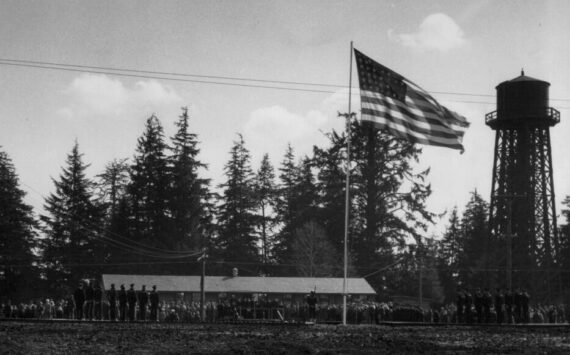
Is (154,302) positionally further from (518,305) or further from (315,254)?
(315,254)

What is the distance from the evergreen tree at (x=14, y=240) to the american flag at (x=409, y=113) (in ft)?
172

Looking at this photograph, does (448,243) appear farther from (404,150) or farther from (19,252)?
(19,252)

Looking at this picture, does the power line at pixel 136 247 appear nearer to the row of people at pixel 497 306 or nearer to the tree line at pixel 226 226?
the tree line at pixel 226 226

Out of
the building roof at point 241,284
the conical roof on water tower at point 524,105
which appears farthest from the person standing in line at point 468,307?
the conical roof on water tower at point 524,105

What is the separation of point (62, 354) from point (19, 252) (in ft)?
191

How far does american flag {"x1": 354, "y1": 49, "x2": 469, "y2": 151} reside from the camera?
27.2m

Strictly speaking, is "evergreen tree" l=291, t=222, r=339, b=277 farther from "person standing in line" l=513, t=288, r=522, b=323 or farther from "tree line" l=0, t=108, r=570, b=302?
"person standing in line" l=513, t=288, r=522, b=323

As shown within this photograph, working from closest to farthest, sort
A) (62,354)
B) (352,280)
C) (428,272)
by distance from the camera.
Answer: (62,354) → (352,280) → (428,272)

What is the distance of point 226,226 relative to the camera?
285ft

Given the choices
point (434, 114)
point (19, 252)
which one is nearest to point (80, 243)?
point (19, 252)

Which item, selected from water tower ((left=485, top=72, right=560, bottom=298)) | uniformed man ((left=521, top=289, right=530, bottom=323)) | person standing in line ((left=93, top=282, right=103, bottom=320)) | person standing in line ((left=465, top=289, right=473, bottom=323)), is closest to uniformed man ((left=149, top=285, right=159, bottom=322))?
person standing in line ((left=93, top=282, right=103, bottom=320))

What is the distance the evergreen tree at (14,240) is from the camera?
230ft

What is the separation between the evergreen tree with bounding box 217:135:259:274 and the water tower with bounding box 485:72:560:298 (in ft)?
114

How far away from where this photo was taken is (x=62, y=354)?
663 inches
